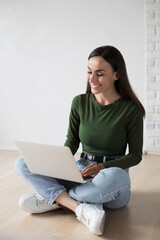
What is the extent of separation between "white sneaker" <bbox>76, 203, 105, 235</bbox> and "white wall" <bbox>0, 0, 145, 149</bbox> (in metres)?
2.01

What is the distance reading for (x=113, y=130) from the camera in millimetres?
2088

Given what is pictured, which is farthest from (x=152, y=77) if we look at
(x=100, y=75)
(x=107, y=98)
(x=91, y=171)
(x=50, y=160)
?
(x=50, y=160)

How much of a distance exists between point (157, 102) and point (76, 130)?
1554 mm

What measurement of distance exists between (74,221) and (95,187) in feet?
0.77

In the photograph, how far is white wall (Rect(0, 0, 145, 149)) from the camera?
12.0 ft

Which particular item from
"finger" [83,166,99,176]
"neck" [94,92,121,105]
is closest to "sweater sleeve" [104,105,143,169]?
"neck" [94,92,121,105]

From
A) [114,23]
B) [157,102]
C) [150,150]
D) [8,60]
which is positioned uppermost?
[114,23]

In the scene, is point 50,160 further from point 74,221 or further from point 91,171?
point 74,221

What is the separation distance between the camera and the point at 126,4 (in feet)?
11.8

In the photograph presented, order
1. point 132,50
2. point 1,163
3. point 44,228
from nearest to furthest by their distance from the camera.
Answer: point 44,228 → point 1,163 → point 132,50

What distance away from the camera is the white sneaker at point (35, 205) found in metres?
2.05

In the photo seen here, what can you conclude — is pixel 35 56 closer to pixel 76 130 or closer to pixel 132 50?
pixel 132 50

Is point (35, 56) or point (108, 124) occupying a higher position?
point (35, 56)

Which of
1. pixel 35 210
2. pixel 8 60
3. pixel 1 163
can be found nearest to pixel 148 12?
pixel 8 60
